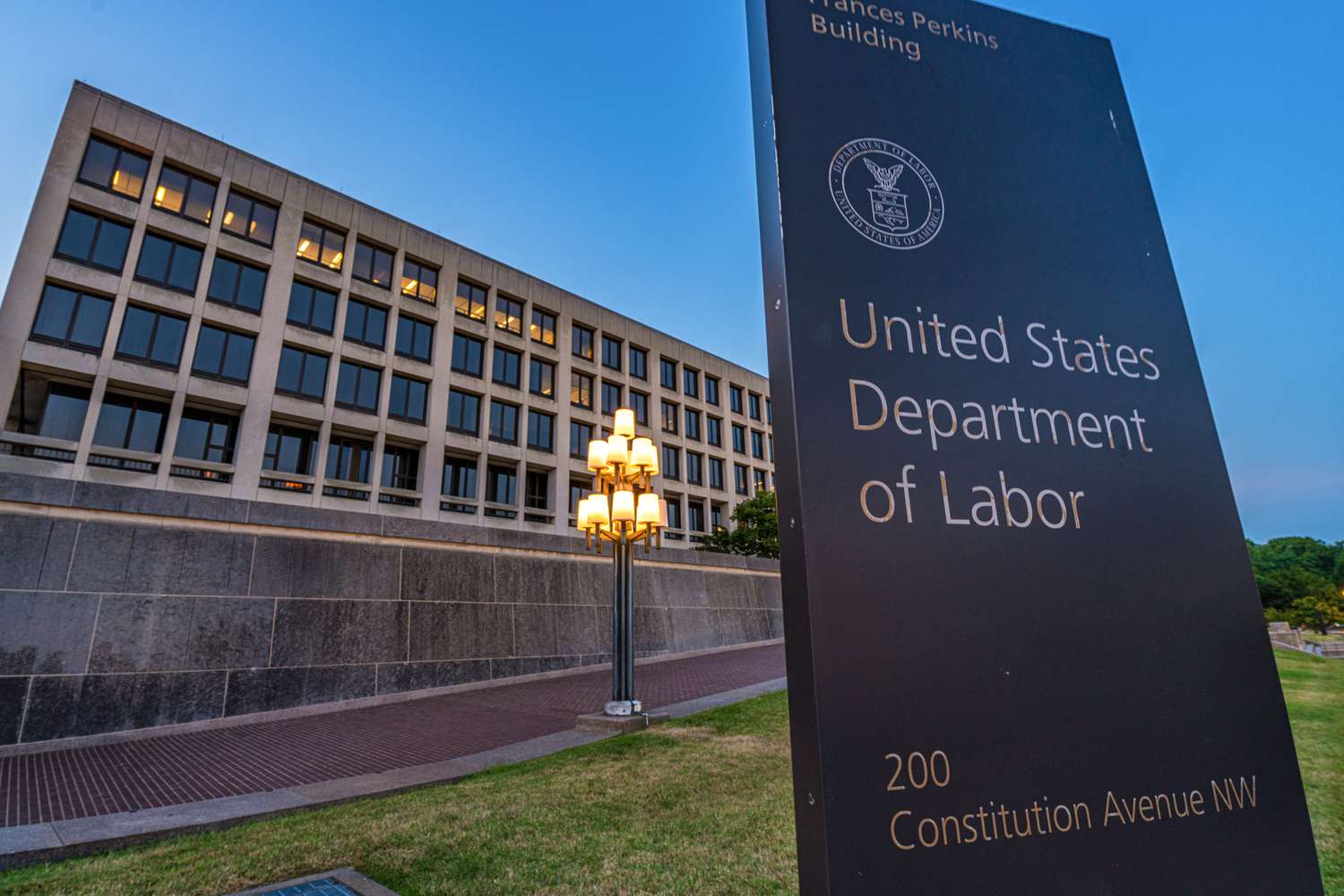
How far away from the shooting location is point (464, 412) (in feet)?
101

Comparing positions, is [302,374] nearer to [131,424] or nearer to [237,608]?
[131,424]

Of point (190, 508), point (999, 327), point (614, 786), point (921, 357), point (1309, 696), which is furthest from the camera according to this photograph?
point (190, 508)

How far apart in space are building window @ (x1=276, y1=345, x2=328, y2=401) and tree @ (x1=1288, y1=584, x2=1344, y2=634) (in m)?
76.7

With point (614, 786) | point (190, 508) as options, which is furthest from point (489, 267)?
point (614, 786)

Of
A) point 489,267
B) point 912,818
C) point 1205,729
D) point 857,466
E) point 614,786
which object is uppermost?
point 489,267

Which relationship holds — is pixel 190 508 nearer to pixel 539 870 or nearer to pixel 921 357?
pixel 539 870

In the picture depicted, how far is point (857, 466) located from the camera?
1.85 metres

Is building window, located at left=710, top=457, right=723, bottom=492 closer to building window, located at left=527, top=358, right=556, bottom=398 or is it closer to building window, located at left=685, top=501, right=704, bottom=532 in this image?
building window, located at left=685, top=501, right=704, bottom=532

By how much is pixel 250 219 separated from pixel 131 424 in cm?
942

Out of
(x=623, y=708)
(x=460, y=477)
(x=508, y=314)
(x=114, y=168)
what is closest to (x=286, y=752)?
(x=623, y=708)

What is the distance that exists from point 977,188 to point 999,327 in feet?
1.81

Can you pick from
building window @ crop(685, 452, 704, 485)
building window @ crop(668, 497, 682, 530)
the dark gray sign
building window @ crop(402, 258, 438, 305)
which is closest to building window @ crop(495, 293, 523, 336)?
building window @ crop(402, 258, 438, 305)

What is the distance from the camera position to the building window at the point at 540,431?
110 feet

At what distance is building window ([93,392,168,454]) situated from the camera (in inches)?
869
